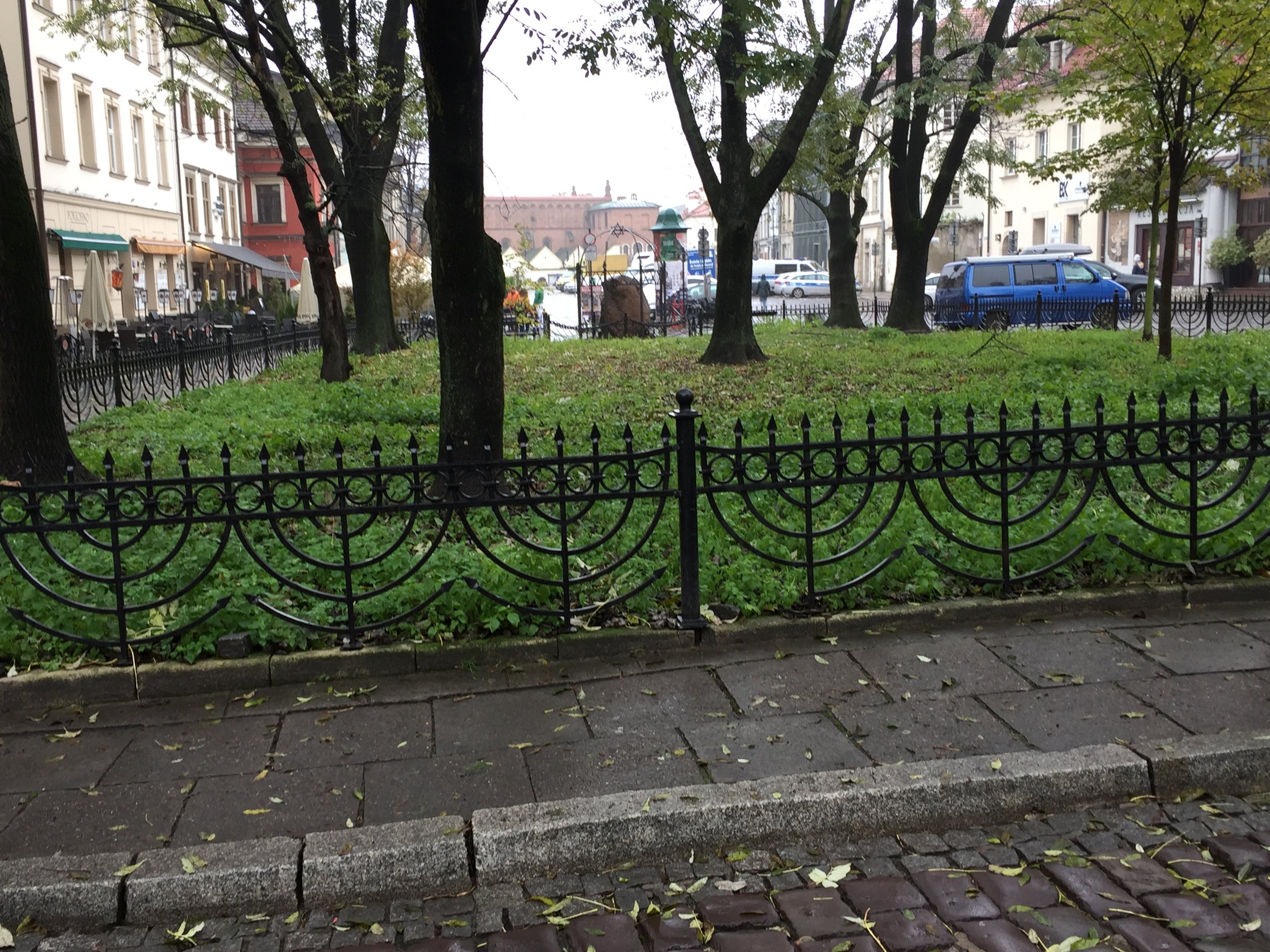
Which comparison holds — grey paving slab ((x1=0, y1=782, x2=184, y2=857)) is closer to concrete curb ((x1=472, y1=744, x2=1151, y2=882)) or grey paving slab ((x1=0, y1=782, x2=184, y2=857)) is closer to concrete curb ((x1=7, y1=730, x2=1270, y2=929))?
concrete curb ((x1=7, y1=730, x2=1270, y2=929))

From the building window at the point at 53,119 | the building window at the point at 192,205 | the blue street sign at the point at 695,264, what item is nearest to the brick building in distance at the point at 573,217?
the blue street sign at the point at 695,264

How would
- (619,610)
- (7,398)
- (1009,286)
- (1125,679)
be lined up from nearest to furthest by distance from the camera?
(1125,679), (619,610), (7,398), (1009,286)

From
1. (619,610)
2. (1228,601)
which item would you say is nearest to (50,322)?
(619,610)

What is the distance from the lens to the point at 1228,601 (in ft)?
19.8

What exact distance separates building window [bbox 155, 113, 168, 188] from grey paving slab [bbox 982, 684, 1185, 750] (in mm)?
43122

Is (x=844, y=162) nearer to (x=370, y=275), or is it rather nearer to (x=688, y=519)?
(x=370, y=275)

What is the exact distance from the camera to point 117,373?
14516mm

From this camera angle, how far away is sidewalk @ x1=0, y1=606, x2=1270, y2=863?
13.6 feet

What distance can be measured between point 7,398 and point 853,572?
18.5ft

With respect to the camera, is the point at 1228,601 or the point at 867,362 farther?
the point at 867,362

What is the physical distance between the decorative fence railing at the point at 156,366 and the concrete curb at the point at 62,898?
8941 mm

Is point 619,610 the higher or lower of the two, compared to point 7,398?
lower

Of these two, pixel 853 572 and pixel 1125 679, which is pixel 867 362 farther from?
pixel 1125 679

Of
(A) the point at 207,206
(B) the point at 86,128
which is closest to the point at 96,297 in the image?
(B) the point at 86,128
